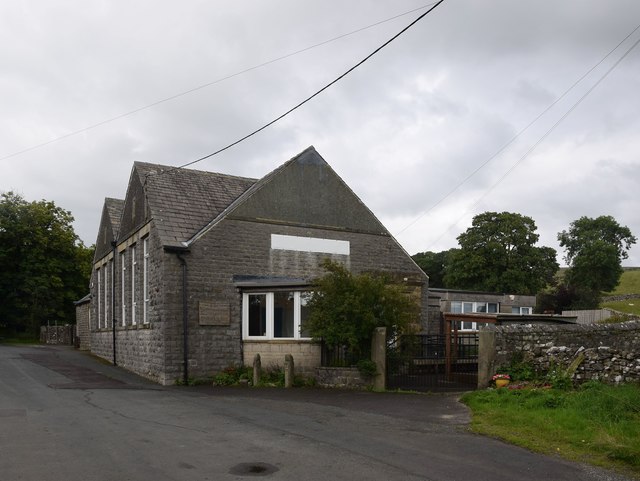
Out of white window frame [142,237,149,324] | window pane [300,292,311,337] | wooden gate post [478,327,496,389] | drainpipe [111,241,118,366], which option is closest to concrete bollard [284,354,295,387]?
window pane [300,292,311,337]

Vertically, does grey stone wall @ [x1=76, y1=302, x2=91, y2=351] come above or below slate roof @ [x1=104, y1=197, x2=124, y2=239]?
below

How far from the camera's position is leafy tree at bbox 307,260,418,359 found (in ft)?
57.4

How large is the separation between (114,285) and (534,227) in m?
47.2

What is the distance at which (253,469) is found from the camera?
8164 millimetres

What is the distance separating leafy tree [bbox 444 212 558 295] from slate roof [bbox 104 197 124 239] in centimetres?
3973

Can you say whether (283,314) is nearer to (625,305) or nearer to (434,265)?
(625,305)

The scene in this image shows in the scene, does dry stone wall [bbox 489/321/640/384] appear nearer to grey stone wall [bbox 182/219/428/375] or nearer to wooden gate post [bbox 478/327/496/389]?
wooden gate post [bbox 478/327/496/389]

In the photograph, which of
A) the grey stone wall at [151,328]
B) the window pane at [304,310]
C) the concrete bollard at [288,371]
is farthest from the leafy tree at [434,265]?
the concrete bollard at [288,371]

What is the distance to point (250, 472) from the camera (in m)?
8.01

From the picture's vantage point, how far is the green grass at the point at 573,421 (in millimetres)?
8945

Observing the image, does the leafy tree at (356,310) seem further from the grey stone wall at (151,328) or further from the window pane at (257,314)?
the grey stone wall at (151,328)

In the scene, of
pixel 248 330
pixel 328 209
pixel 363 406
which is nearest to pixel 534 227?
pixel 328 209

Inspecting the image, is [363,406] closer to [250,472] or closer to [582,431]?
[582,431]

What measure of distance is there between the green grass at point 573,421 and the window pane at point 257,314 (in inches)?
342
